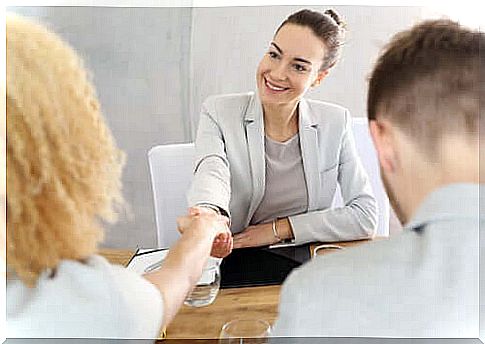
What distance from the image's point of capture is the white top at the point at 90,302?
2.22 ft

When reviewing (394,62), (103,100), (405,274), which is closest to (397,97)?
(394,62)

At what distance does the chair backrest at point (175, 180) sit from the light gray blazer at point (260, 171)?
0.01 metres

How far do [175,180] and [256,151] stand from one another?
10 cm

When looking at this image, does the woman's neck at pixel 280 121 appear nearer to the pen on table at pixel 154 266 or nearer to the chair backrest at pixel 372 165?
the chair backrest at pixel 372 165

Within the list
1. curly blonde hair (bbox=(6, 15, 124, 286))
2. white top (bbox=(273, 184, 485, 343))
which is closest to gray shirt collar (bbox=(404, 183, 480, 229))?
white top (bbox=(273, 184, 485, 343))

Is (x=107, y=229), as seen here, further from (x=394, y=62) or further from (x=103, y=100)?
(x=394, y=62)

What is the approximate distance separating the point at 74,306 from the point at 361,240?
0.31 metres

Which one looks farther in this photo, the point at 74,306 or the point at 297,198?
the point at 297,198

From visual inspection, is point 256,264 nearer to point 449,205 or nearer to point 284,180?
point 284,180

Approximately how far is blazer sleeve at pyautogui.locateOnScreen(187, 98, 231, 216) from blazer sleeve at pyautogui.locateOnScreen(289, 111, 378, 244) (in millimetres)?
84

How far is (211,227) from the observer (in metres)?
0.79

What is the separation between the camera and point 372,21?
77cm

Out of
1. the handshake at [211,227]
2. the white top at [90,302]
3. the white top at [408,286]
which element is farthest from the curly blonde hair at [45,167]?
the white top at [408,286]

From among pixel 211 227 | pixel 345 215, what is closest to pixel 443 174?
pixel 345 215
